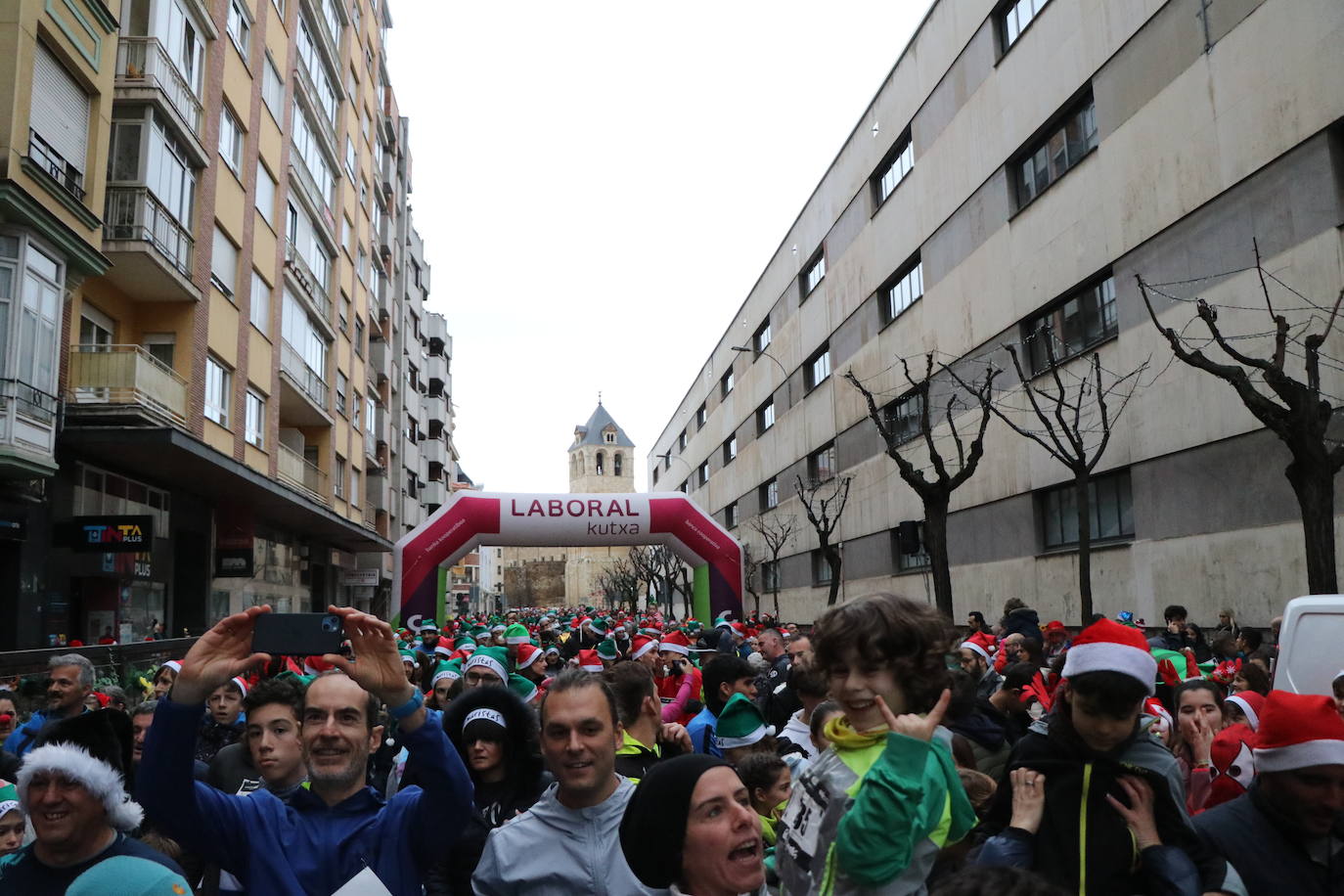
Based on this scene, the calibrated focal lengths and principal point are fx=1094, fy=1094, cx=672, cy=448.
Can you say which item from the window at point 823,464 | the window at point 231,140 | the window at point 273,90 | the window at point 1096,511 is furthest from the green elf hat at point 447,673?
the window at point 823,464

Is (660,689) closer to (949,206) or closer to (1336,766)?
(1336,766)

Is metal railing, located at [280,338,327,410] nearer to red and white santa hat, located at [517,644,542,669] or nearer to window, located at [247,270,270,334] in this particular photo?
window, located at [247,270,270,334]

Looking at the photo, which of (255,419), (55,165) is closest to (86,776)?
(55,165)

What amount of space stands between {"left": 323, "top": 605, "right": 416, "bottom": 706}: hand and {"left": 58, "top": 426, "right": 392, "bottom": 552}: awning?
1610 centimetres

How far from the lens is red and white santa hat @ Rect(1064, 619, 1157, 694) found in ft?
9.19

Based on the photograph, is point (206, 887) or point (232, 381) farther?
point (232, 381)

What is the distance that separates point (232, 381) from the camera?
23953 mm

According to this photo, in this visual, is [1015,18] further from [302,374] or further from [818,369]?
[302,374]

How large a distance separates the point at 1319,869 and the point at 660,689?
26.6 ft

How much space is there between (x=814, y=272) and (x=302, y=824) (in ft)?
120

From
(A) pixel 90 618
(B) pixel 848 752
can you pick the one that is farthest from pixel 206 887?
(A) pixel 90 618

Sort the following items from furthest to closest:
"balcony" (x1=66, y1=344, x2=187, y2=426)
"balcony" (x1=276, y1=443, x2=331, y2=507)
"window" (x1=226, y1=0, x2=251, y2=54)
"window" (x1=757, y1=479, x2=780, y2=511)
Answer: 1. "window" (x1=757, y1=479, x2=780, y2=511)
2. "balcony" (x1=276, y1=443, x2=331, y2=507)
3. "window" (x1=226, y1=0, x2=251, y2=54)
4. "balcony" (x1=66, y1=344, x2=187, y2=426)

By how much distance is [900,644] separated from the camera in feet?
8.29

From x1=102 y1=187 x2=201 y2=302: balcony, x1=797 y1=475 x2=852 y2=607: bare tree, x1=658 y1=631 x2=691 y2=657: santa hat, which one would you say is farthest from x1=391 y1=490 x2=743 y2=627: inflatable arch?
x1=658 y1=631 x2=691 y2=657: santa hat
